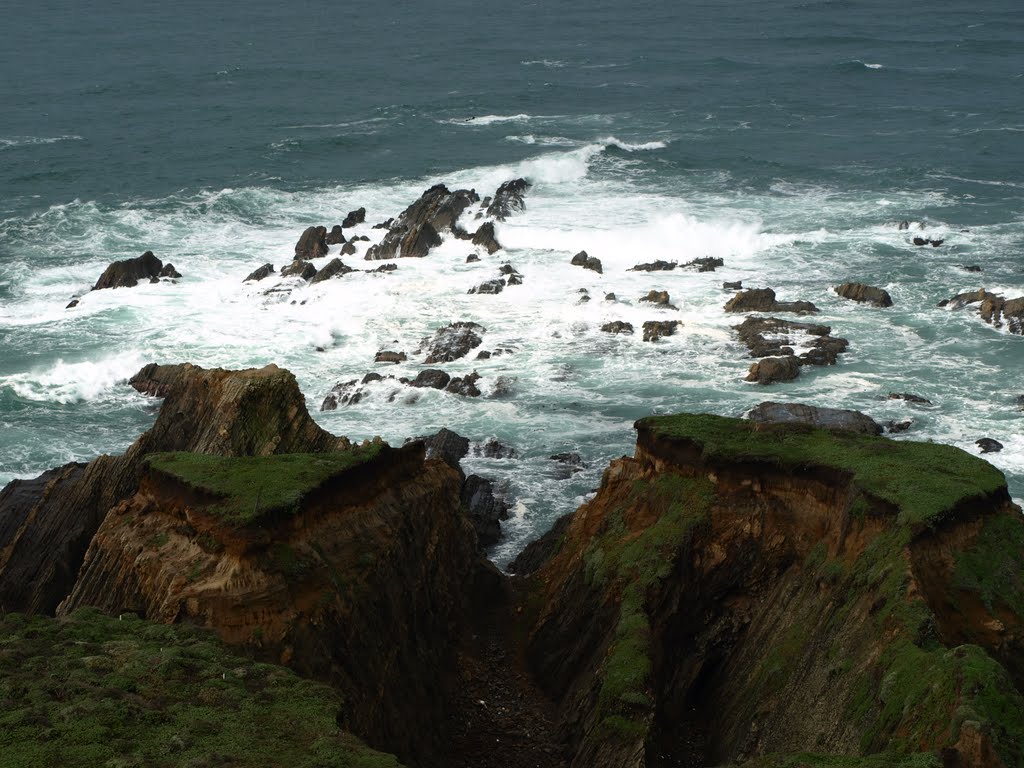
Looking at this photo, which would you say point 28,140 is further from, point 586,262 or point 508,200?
point 586,262

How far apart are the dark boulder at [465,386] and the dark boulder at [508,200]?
24.2 meters

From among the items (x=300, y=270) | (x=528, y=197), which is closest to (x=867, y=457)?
(x=300, y=270)

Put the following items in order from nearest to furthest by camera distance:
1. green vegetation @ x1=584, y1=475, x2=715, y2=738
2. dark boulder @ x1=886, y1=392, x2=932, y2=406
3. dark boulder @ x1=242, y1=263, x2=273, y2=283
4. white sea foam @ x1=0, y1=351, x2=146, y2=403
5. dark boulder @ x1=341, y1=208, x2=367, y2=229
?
1. green vegetation @ x1=584, y1=475, x2=715, y2=738
2. dark boulder @ x1=886, y1=392, x2=932, y2=406
3. white sea foam @ x1=0, y1=351, x2=146, y2=403
4. dark boulder @ x1=242, y1=263, x2=273, y2=283
5. dark boulder @ x1=341, y1=208, x2=367, y2=229

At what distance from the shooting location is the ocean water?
45344mm

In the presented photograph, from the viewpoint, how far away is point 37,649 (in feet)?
65.5

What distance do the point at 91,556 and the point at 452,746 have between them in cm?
761

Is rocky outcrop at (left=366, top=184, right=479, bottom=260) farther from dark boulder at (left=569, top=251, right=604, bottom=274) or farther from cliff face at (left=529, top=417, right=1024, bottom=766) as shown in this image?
cliff face at (left=529, top=417, right=1024, bottom=766)

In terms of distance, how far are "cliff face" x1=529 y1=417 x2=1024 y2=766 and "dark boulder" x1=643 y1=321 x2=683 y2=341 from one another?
2349cm

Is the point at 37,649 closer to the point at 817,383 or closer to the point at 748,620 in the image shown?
the point at 748,620

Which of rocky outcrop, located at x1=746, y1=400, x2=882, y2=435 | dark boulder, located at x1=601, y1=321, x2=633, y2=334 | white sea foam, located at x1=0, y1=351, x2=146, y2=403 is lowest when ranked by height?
white sea foam, located at x1=0, y1=351, x2=146, y2=403

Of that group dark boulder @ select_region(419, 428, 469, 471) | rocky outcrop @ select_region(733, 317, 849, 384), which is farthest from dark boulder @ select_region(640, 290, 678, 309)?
dark boulder @ select_region(419, 428, 469, 471)

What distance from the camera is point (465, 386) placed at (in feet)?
150

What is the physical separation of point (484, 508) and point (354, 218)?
36.6 m

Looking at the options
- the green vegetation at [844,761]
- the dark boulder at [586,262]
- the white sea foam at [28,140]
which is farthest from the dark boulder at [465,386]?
the white sea foam at [28,140]
